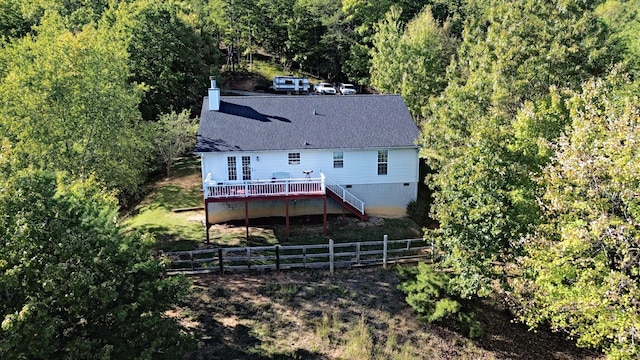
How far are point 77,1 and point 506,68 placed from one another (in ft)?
175

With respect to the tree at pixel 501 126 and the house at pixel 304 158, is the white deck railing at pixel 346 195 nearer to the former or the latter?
the house at pixel 304 158

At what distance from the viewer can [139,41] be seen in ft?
142

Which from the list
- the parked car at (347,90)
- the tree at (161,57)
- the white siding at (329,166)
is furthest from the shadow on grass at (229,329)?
the parked car at (347,90)

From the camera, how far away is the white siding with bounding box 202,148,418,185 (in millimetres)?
26109

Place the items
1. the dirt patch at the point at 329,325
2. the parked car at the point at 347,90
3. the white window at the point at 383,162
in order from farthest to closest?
the parked car at the point at 347,90
the white window at the point at 383,162
the dirt patch at the point at 329,325

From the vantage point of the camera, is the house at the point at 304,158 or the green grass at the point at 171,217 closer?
the green grass at the point at 171,217

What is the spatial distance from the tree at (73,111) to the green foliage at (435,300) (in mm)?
16805

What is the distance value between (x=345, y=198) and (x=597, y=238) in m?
14.4

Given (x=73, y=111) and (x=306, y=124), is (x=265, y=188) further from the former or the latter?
(x=73, y=111)

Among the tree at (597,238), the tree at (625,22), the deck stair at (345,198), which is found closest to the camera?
the tree at (597,238)

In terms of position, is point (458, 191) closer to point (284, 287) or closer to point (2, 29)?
point (284, 287)

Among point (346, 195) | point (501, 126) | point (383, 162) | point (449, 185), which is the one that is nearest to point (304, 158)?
point (346, 195)

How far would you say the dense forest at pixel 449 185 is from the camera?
12.4m

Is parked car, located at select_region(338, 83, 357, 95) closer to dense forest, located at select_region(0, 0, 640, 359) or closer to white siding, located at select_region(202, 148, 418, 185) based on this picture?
→ dense forest, located at select_region(0, 0, 640, 359)
